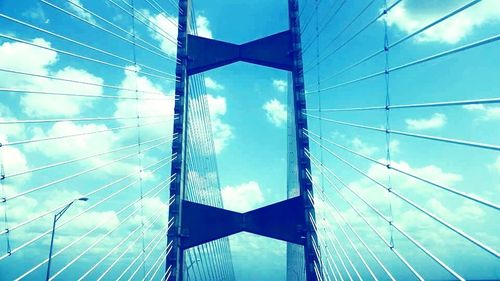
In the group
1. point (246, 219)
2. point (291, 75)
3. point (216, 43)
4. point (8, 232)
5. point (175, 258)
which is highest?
point (216, 43)

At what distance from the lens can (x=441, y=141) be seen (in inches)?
173

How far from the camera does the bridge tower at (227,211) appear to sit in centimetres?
1008

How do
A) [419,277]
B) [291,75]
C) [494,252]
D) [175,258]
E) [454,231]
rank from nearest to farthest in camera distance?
1. [494,252]
2. [454,231]
3. [419,277]
4. [175,258]
5. [291,75]

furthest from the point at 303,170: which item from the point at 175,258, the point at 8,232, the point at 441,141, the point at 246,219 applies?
the point at 8,232

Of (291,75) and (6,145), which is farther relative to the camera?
(291,75)

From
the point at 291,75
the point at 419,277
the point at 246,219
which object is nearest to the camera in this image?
the point at 419,277

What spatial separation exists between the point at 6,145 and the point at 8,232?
3.42 ft

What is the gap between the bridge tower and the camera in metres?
10.1

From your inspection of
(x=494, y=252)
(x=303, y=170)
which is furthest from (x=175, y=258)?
(x=494, y=252)

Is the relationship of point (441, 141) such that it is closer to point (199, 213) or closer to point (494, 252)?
point (494, 252)

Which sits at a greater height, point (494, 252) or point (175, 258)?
point (494, 252)

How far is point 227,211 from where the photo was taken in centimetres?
1067

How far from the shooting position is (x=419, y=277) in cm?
431

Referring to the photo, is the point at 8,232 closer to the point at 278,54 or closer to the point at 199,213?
the point at 199,213
